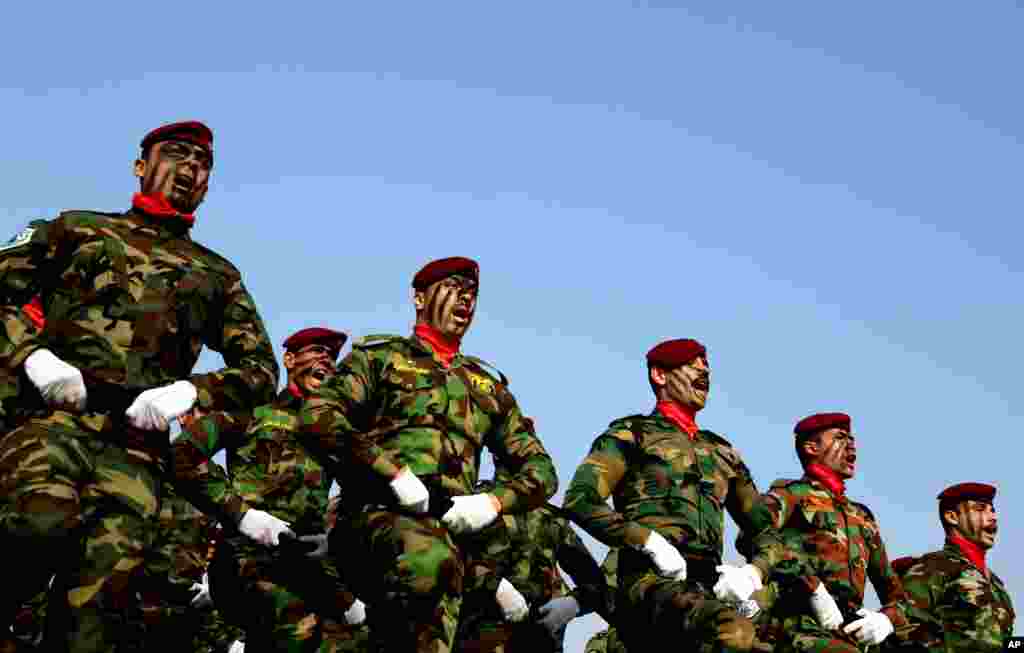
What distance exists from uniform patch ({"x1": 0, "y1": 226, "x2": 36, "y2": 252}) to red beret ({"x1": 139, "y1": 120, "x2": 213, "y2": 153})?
27.2 inches

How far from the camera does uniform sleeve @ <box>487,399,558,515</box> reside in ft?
19.6

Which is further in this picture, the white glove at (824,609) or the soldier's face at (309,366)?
the soldier's face at (309,366)

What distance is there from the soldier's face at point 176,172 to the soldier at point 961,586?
23.6ft

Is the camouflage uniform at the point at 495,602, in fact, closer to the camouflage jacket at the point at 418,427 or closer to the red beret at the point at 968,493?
the camouflage jacket at the point at 418,427

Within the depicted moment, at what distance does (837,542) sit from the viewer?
9.91 meters

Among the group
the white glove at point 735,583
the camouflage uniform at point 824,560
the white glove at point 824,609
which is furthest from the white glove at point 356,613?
the white glove at point 824,609

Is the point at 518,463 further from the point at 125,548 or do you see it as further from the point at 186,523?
the point at 125,548

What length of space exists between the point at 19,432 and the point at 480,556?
3.57 m

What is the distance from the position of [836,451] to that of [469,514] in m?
5.60

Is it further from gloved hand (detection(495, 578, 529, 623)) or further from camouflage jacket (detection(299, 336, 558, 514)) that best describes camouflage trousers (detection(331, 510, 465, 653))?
gloved hand (detection(495, 578, 529, 623))

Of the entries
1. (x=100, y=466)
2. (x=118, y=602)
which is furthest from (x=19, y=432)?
(x=118, y=602)

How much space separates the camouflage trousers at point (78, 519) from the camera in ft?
15.0

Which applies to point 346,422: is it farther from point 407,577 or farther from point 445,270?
point 445,270

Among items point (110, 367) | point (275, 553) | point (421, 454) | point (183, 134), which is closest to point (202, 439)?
point (110, 367)
